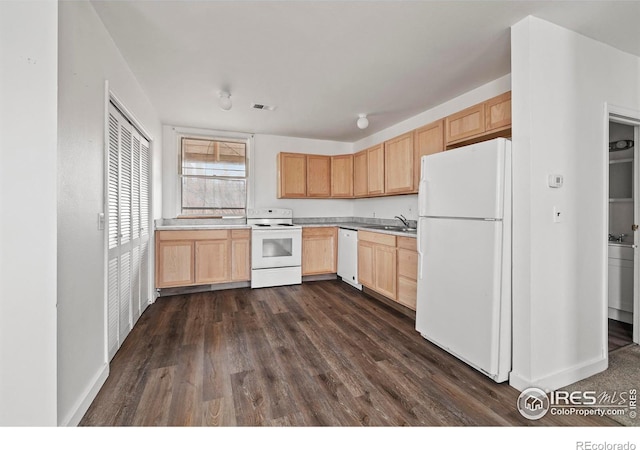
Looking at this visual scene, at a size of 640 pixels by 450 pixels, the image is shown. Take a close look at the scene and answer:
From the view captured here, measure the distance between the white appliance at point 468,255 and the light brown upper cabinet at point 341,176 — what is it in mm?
2360

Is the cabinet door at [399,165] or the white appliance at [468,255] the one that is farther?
the cabinet door at [399,165]

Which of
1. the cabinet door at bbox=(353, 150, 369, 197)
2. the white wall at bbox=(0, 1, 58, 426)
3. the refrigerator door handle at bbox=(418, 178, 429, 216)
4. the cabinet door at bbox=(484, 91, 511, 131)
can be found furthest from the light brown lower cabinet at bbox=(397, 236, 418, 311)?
the white wall at bbox=(0, 1, 58, 426)

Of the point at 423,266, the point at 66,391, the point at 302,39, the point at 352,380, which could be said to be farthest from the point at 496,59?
the point at 66,391

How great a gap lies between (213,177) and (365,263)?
2745 mm

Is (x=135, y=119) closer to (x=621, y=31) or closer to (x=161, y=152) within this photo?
(x=161, y=152)

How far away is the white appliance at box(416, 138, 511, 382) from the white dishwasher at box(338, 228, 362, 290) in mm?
1612

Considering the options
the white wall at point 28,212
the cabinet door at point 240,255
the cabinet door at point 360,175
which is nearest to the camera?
the white wall at point 28,212

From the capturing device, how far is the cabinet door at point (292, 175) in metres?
4.61

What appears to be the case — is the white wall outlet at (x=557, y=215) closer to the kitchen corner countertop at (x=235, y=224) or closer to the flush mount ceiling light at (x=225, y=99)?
the kitchen corner countertop at (x=235, y=224)

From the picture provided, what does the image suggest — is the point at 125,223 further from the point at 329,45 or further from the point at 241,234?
the point at 329,45

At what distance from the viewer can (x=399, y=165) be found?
3641mm

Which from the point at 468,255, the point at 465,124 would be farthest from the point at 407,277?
the point at 465,124

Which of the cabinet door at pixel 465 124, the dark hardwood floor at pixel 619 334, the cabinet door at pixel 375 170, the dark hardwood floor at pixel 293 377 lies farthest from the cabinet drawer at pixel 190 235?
the dark hardwood floor at pixel 619 334

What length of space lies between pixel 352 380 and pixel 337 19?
7.91 ft
